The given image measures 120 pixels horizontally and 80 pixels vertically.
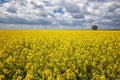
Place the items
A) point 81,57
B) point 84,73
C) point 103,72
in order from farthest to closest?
point 81,57
point 84,73
point 103,72

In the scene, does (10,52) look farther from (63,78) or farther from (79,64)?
(63,78)

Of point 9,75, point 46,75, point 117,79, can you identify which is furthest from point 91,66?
point 9,75

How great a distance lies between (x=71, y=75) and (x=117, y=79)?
1.41m

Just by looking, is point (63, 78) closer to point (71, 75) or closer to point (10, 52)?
point (71, 75)

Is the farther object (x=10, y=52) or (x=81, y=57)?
(x=10, y=52)

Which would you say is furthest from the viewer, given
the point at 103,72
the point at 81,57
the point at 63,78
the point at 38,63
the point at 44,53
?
the point at 44,53

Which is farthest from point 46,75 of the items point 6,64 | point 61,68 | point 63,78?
point 6,64

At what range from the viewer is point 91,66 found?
750 centimetres

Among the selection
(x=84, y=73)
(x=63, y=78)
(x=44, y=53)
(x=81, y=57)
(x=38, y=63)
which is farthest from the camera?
(x=44, y=53)

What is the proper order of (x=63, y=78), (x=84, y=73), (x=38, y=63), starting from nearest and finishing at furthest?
(x=63, y=78)
(x=84, y=73)
(x=38, y=63)

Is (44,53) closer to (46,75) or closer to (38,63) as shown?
(38,63)

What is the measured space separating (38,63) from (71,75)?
1.98 metres

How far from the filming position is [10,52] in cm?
954

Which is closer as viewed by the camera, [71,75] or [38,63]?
[71,75]
